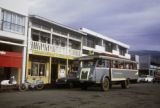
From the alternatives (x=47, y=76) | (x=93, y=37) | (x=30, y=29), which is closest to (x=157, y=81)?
(x=93, y=37)

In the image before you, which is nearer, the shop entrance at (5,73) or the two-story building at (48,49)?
the shop entrance at (5,73)

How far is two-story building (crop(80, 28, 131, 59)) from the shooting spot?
44.3m

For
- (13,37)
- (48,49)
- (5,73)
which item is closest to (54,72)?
(48,49)

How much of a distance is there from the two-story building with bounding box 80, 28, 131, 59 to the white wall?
1410 cm

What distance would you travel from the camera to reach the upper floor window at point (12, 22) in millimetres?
25953

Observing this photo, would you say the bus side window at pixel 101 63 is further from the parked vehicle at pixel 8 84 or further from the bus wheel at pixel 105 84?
the parked vehicle at pixel 8 84

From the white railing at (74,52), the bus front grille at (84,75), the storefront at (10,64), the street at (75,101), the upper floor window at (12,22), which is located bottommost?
the street at (75,101)

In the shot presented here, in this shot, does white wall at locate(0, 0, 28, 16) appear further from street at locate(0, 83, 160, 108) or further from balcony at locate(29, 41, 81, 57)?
street at locate(0, 83, 160, 108)

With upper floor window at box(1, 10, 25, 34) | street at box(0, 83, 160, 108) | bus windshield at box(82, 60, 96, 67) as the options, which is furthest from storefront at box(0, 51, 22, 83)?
street at box(0, 83, 160, 108)

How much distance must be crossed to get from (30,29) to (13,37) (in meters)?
2.85

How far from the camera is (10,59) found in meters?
25.4

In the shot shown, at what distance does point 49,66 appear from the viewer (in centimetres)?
3234

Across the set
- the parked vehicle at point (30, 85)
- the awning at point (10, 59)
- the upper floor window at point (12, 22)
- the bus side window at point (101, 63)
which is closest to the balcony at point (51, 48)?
the upper floor window at point (12, 22)

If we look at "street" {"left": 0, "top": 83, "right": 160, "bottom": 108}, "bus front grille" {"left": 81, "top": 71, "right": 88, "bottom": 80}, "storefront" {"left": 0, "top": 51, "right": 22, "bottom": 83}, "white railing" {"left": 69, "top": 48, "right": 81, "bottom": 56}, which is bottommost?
"street" {"left": 0, "top": 83, "right": 160, "bottom": 108}
